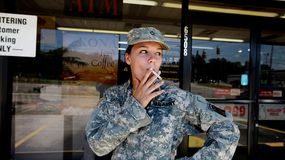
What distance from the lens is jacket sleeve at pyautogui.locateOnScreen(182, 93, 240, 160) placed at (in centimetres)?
151

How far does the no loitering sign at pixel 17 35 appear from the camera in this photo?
3773mm

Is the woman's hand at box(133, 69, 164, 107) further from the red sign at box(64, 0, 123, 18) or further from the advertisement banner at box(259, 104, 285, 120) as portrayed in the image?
the advertisement banner at box(259, 104, 285, 120)

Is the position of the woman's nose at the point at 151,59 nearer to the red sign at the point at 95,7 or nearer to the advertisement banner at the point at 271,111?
the red sign at the point at 95,7

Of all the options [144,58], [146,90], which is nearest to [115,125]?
[146,90]

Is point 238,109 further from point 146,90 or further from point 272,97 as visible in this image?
point 146,90

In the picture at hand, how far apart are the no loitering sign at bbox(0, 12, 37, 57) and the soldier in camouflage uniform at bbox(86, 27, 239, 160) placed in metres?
2.53

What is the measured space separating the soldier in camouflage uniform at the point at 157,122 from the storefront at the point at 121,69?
111 inches

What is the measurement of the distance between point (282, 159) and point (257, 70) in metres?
1.47

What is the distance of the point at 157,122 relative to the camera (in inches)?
60.9

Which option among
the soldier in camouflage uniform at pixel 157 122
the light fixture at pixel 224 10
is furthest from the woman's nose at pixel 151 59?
the light fixture at pixel 224 10

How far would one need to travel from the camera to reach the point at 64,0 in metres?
4.73

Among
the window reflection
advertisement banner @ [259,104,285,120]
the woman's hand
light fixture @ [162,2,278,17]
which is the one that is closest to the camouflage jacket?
the woman's hand

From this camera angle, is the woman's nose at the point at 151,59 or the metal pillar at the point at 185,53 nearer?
the woman's nose at the point at 151,59

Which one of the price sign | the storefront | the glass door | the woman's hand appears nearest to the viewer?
the woman's hand
